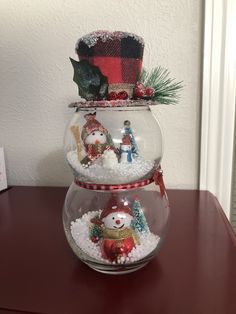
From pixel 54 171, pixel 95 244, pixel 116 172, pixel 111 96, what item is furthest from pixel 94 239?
pixel 54 171

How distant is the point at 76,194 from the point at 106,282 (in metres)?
0.14

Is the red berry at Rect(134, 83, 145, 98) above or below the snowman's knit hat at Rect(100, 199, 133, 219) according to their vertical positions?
above

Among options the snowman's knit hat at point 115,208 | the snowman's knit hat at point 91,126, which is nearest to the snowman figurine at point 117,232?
the snowman's knit hat at point 115,208

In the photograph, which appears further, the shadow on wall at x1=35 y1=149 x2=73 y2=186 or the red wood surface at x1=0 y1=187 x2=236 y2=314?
the shadow on wall at x1=35 y1=149 x2=73 y2=186

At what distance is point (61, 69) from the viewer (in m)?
0.77

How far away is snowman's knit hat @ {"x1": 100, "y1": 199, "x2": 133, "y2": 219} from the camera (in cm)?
41

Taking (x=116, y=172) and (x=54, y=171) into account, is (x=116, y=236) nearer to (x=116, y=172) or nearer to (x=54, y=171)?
(x=116, y=172)

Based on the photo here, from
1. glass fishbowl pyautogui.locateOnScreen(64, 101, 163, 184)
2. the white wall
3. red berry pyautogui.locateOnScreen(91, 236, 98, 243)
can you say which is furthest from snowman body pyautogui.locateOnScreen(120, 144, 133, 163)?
the white wall

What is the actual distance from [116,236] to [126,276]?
64 millimetres

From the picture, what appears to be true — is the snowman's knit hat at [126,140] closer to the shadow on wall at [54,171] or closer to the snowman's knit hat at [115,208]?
the snowman's knit hat at [115,208]

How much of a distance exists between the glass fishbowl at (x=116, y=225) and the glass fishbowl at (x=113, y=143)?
22 millimetres

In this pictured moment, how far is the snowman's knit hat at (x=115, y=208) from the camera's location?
41cm

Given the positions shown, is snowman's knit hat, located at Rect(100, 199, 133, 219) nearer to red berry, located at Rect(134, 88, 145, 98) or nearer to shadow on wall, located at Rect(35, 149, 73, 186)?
red berry, located at Rect(134, 88, 145, 98)

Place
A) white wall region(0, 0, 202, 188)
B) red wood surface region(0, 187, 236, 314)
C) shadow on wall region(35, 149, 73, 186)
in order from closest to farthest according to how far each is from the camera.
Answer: red wood surface region(0, 187, 236, 314) < white wall region(0, 0, 202, 188) < shadow on wall region(35, 149, 73, 186)
